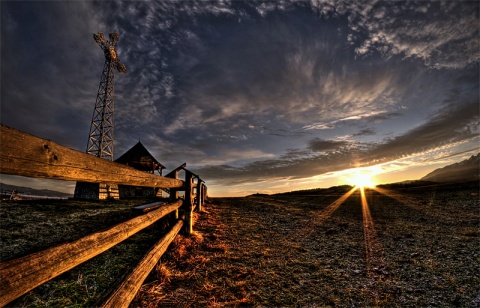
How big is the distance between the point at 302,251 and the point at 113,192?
1027 inches

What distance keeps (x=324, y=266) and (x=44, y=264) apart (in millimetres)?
5291

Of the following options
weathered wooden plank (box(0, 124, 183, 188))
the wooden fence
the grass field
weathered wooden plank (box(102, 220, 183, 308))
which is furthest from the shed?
weathered wooden plank (box(0, 124, 183, 188))

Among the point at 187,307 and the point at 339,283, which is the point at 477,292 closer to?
the point at 339,283

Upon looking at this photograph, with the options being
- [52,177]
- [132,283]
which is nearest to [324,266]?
[132,283]

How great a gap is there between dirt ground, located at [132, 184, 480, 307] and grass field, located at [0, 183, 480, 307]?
2cm

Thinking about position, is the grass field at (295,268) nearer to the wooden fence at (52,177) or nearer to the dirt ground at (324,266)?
the dirt ground at (324,266)

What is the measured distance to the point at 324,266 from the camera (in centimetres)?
528

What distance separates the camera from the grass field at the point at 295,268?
378cm

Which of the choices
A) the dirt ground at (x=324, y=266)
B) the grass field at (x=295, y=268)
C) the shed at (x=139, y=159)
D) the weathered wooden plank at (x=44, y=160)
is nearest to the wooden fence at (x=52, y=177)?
the weathered wooden plank at (x=44, y=160)

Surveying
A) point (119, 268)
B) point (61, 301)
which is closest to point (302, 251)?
point (119, 268)

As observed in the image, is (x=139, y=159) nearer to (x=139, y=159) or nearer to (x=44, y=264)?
(x=139, y=159)

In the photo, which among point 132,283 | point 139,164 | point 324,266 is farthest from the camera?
point 139,164

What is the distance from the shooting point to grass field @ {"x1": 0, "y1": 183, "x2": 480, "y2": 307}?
378 centimetres

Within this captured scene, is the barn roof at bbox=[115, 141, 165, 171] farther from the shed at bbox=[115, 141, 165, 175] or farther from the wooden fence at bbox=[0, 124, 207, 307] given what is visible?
the wooden fence at bbox=[0, 124, 207, 307]
